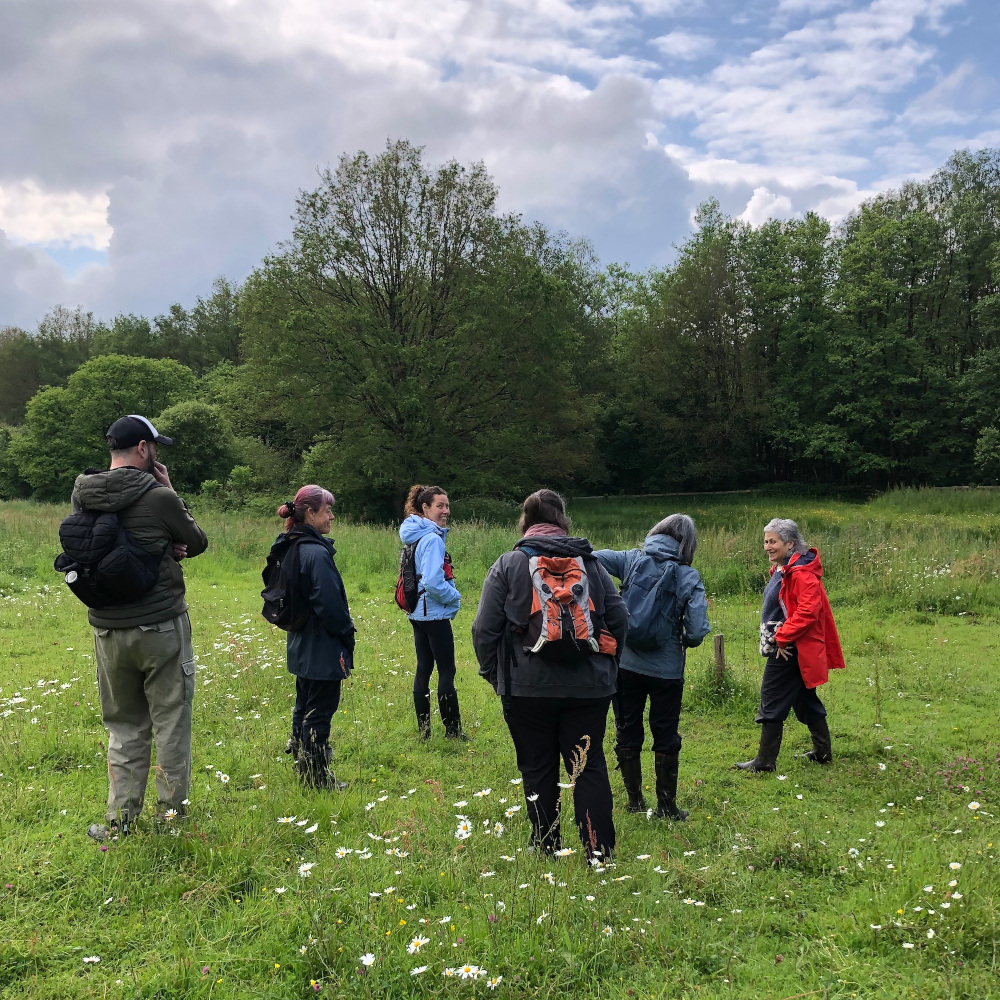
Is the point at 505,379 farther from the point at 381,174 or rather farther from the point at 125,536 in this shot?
the point at 125,536

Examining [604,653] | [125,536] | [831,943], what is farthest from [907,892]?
[125,536]

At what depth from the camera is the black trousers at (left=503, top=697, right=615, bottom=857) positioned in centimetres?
375

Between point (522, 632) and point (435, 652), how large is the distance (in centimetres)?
256

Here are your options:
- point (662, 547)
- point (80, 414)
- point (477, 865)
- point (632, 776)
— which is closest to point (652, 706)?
point (632, 776)

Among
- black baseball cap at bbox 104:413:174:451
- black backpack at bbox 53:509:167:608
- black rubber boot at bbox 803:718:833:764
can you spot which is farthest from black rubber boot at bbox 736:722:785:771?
black baseball cap at bbox 104:413:174:451

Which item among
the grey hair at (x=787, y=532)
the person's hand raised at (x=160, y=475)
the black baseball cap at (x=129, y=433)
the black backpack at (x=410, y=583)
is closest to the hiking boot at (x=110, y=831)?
the person's hand raised at (x=160, y=475)

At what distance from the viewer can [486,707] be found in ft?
23.8

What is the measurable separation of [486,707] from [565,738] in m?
3.57

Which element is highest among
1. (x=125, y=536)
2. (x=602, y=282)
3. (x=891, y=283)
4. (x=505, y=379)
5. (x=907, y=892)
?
(x=602, y=282)

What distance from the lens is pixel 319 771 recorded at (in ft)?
16.2

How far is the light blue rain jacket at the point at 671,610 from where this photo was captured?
4633mm

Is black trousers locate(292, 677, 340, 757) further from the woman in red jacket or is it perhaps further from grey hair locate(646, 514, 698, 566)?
the woman in red jacket

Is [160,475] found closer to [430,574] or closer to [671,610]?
[430,574]

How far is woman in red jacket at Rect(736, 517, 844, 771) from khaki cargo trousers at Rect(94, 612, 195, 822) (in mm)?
4064
